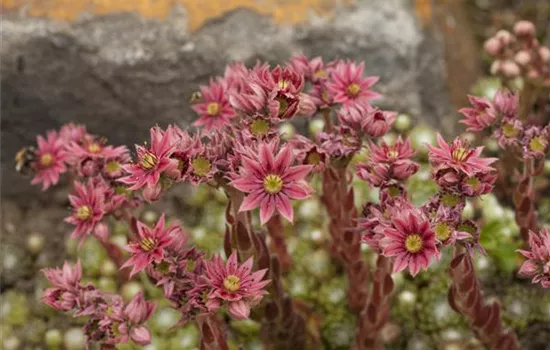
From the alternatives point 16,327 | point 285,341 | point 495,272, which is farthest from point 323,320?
point 16,327

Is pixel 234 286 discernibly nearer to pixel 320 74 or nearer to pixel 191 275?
pixel 191 275

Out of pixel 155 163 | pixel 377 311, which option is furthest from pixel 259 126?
pixel 377 311

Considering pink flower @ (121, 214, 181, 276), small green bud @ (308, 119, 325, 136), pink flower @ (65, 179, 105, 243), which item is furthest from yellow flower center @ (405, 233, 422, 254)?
small green bud @ (308, 119, 325, 136)

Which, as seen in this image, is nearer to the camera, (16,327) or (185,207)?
(16,327)

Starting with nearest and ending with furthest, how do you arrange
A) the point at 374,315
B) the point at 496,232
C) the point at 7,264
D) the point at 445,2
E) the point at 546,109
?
the point at 374,315 → the point at 496,232 → the point at 7,264 → the point at 546,109 → the point at 445,2

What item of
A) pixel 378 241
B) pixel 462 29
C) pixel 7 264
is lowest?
pixel 7 264

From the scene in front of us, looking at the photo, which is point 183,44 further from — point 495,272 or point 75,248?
point 495,272

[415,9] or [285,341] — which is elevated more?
[415,9]
